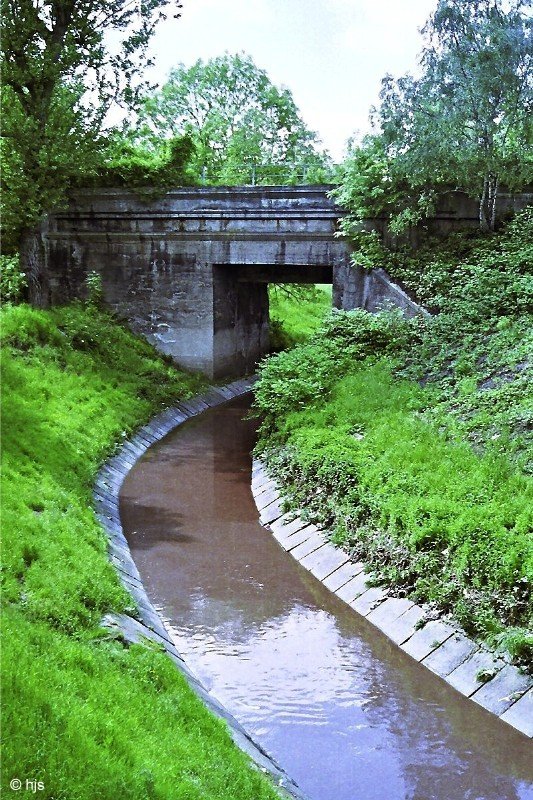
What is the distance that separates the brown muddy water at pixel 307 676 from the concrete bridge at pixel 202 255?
32.9 ft

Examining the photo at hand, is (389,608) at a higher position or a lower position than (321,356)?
lower

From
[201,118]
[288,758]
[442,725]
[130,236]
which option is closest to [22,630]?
[288,758]

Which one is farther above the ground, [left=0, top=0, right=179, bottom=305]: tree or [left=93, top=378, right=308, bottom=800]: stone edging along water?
[left=0, top=0, right=179, bottom=305]: tree

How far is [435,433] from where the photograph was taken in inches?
507

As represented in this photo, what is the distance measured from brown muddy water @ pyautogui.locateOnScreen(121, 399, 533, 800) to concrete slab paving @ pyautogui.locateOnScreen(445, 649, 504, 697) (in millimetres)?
123

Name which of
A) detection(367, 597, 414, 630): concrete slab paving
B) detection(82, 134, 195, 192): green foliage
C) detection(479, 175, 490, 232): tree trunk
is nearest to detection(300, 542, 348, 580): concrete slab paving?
detection(367, 597, 414, 630): concrete slab paving

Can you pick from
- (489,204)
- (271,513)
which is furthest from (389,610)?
(489,204)

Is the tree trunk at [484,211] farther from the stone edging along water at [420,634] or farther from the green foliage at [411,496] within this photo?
the stone edging along water at [420,634]

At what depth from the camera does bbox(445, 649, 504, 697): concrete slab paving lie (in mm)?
8309

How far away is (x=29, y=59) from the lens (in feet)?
65.1

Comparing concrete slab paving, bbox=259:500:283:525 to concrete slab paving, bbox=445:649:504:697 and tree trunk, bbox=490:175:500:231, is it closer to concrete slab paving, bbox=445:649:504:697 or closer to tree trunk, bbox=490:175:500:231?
concrete slab paving, bbox=445:649:504:697

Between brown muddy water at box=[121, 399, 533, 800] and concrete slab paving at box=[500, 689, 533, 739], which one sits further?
concrete slab paving at box=[500, 689, 533, 739]

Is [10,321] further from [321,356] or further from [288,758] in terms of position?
[288,758]

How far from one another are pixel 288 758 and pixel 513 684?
2417 mm
